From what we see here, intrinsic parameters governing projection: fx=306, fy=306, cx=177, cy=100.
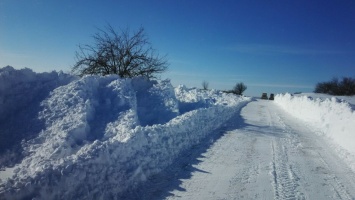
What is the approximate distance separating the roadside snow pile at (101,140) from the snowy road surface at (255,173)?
0.55 m

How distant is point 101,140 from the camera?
8.73 meters

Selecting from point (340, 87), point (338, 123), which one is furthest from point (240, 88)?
point (338, 123)

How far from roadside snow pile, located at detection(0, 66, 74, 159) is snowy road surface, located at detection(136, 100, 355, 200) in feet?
14.6

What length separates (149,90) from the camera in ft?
48.7

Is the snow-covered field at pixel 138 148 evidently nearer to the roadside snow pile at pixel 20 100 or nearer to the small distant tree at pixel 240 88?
the roadside snow pile at pixel 20 100

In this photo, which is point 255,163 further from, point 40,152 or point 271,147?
point 40,152

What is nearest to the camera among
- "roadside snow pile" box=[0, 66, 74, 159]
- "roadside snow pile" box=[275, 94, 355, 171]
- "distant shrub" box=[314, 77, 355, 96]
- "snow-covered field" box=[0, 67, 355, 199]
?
"snow-covered field" box=[0, 67, 355, 199]

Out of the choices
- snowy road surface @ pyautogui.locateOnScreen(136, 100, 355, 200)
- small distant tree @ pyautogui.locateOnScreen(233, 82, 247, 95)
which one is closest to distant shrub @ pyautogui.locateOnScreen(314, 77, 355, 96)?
small distant tree @ pyautogui.locateOnScreen(233, 82, 247, 95)

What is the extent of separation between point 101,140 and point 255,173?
433cm

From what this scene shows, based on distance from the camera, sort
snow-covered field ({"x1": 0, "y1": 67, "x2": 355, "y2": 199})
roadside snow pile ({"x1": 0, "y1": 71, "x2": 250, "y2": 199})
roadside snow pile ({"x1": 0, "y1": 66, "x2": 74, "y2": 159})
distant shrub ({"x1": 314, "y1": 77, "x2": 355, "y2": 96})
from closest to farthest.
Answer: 1. roadside snow pile ({"x1": 0, "y1": 71, "x2": 250, "y2": 199})
2. snow-covered field ({"x1": 0, "y1": 67, "x2": 355, "y2": 199})
3. roadside snow pile ({"x1": 0, "y1": 66, "x2": 74, "y2": 159})
4. distant shrub ({"x1": 314, "y1": 77, "x2": 355, "y2": 96})

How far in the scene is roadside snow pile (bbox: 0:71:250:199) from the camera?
5.19 metres

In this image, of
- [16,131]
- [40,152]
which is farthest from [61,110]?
[40,152]

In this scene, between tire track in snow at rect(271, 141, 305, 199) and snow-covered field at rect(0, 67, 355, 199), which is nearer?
snow-covered field at rect(0, 67, 355, 199)

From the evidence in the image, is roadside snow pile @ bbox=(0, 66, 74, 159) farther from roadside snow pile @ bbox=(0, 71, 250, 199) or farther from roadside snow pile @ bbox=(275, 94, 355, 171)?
roadside snow pile @ bbox=(275, 94, 355, 171)
